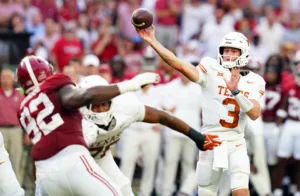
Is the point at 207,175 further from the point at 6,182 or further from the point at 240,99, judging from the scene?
the point at 6,182

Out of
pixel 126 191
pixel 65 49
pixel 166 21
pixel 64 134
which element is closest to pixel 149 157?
pixel 65 49

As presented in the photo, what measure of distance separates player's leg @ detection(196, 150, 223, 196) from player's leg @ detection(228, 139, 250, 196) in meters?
0.16

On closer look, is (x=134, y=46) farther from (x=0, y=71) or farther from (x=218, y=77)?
(x=218, y=77)

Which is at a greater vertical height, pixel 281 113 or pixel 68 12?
pixel 68 12

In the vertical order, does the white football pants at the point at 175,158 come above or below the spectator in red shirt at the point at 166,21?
below

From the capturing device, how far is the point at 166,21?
14.5 meters

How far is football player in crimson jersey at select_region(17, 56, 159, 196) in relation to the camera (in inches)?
255


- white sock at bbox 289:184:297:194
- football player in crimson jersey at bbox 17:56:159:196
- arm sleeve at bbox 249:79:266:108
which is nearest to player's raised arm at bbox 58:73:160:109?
football player in crimson jersey at bbox 17:56:159:196

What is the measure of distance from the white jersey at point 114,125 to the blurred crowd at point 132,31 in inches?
197

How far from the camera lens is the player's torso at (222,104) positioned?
8.20 metres

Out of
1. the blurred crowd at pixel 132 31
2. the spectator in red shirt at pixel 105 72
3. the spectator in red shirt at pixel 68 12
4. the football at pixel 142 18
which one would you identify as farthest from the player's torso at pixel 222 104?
the spectator in red shirt at pixel 68 12

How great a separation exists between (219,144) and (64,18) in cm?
686

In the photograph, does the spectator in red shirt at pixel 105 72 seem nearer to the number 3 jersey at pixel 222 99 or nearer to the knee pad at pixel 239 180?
the number 3 jersey at pixel 222 99

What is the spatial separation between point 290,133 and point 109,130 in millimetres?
4968
